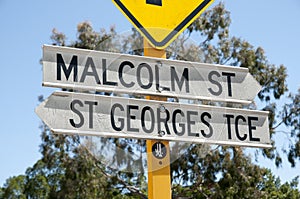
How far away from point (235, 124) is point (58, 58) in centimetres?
91

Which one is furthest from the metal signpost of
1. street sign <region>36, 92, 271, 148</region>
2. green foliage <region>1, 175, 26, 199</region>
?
green foliage <region>1, 175, 26, 199</region>

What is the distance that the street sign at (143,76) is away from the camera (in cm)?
246

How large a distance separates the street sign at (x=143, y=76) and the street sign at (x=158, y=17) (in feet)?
0.44

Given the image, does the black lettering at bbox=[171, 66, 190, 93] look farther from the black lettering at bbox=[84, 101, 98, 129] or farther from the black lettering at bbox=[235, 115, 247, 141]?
the black lettering at bbox=[84, 101, 98, 129]

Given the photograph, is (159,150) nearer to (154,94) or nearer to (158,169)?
(158,169)

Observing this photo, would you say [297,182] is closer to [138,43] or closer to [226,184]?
[226,184]

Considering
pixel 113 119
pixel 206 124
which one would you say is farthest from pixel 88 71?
pixel 206 124

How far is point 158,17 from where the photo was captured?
272 cm

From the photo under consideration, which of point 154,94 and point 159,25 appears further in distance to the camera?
point 159,25

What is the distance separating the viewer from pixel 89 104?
2473 mm

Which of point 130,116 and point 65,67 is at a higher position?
point 65,67

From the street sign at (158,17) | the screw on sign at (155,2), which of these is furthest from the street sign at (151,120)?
the screw on sign at (155,2)

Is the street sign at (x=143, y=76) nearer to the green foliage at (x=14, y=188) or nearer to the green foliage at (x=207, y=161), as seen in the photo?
the green foliage at (x=207, y=161)

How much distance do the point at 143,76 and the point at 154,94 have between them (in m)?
0.10
